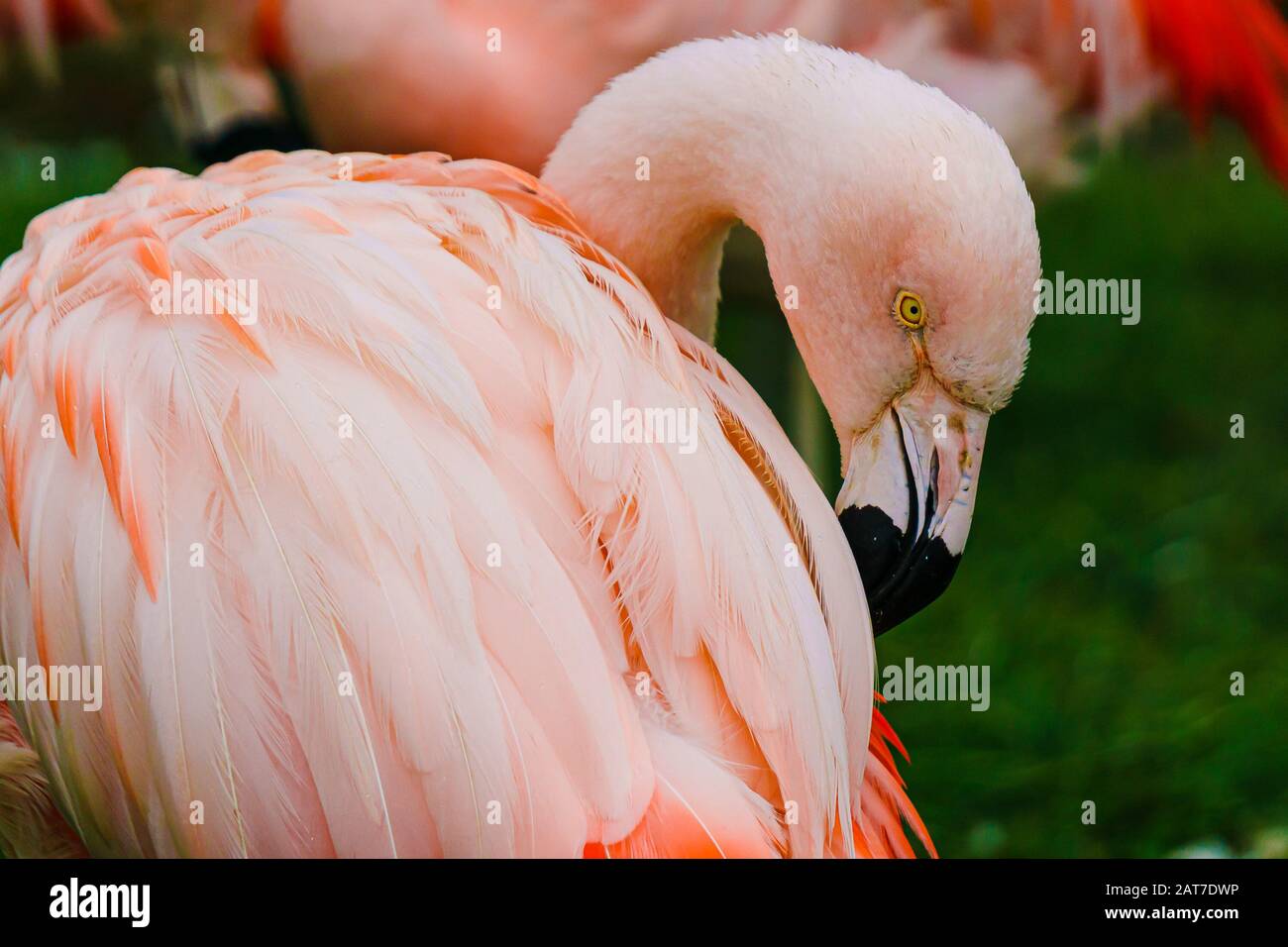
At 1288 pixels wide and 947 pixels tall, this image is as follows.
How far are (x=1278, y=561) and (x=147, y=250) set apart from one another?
2.03 metres

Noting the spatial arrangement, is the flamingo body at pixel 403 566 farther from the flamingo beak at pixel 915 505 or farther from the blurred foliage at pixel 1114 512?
the blurred foliage at pixel 1114 512

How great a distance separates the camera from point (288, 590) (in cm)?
102

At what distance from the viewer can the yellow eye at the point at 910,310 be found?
1251 millimetres

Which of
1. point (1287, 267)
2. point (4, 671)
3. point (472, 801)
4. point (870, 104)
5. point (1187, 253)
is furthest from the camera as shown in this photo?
point (1187, 253)

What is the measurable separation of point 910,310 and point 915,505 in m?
0.19

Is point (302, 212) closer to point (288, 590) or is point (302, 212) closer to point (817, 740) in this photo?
point (288, 590)

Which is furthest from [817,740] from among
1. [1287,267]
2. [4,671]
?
[1287,267]
